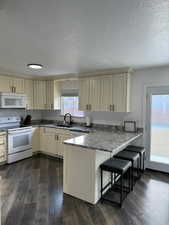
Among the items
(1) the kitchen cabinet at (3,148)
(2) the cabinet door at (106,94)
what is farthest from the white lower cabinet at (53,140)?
(2) the cabinet door at (106,94)

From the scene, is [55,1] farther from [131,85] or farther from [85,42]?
[131,85]

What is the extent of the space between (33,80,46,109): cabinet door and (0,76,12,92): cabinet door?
86cm

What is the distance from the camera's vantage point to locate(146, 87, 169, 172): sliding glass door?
3541 millimetres

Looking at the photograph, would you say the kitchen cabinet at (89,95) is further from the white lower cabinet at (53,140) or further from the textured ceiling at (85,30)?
the textured ceiling at (85,30)

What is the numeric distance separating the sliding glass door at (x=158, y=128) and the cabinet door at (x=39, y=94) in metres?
3.27

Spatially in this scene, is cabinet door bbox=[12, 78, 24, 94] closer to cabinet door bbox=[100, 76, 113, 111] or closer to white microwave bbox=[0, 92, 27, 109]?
white microwave bbox=[0, 92, 27, 109]

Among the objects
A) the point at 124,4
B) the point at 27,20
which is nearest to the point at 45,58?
the point at 27,20

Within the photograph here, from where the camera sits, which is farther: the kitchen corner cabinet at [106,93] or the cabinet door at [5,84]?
the cabinet door at [5,84]

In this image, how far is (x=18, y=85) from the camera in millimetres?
4598

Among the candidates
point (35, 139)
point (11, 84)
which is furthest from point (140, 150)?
point (11, 84)

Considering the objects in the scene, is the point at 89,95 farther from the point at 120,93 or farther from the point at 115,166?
the point at 115,166

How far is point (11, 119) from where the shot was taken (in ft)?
15.3

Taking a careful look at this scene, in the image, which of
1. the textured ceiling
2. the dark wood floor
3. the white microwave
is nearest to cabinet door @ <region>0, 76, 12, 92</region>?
the white microwave

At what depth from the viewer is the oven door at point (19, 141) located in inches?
159
